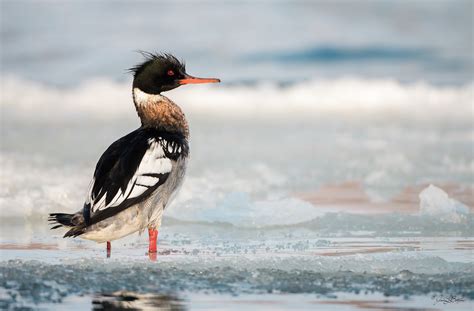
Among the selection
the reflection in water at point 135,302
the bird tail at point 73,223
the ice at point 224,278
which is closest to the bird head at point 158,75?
the bird tail at point 73,223

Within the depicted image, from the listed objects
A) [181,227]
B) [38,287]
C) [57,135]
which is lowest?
[38,287]

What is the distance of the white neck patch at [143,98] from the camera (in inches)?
347

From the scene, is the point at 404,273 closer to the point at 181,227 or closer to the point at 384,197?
the point at 181,227

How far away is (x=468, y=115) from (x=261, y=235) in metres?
7.67

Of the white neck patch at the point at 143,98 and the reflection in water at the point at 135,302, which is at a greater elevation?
the white neck patch at the point at 143,98

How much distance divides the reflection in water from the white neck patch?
2.99 m

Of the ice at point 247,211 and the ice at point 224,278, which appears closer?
the ice at point 224,278

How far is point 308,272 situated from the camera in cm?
657

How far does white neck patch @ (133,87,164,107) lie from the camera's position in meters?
8.81

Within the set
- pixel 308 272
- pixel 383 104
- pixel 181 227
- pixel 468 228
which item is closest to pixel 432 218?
pixel 468 228

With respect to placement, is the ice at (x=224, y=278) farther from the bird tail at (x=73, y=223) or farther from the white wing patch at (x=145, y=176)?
the white wing patch at (x=145, y=176)

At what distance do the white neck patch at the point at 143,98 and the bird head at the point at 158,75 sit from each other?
1.3 inches
